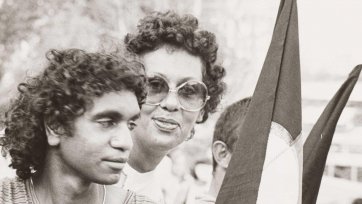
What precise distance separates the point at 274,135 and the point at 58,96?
69cm

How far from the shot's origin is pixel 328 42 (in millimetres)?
2473

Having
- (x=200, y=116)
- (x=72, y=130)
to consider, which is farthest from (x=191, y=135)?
(x=72, y=130)

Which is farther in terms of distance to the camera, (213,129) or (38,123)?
(213,129)

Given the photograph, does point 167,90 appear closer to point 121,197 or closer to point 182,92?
point 182,92

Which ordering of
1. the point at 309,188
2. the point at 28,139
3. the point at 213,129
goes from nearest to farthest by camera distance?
1. the point at 28,139
2. the point at 309,188
3. the point at 213,129

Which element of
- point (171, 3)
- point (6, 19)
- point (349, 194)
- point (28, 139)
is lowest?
point (28, 139)

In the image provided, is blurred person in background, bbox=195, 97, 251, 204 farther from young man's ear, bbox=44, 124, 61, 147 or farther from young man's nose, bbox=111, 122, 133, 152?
young man's ear, bbox=44, 124, 61, 147

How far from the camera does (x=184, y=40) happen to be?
2.27 meters

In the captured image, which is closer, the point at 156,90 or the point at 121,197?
the point at 121,197

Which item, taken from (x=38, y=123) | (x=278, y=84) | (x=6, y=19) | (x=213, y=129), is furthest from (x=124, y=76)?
(x=6, y=19)

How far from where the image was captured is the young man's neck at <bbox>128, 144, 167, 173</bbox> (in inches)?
88.5

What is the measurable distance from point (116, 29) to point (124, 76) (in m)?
0.60

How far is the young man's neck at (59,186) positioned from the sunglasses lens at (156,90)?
0.49 m

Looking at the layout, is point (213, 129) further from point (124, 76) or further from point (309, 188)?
point (124, 76)
